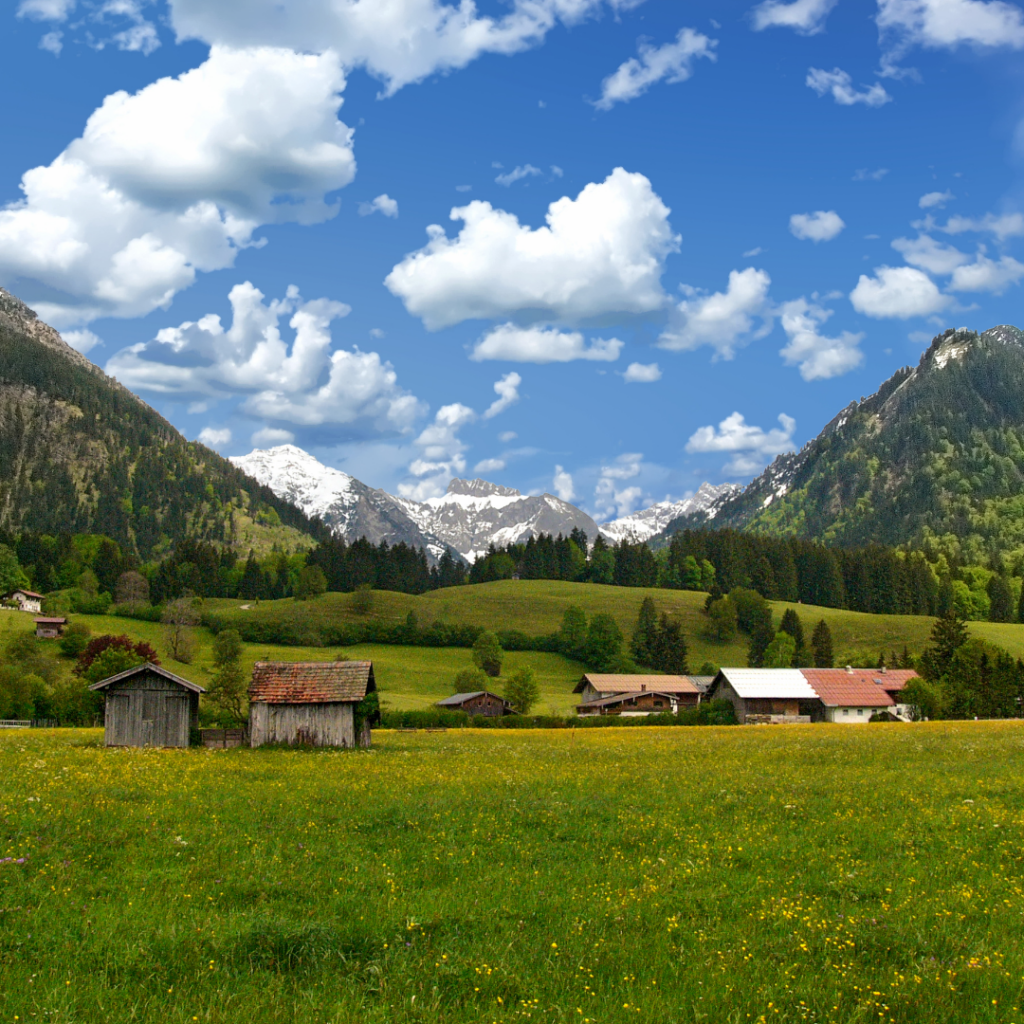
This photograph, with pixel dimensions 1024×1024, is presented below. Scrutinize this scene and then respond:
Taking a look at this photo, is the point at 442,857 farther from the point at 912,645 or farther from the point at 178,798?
the point at 912,645

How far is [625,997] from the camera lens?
991 cm

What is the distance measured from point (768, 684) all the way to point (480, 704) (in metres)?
37.0

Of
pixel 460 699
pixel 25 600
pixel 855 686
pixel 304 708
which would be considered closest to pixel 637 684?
pixel 460 699

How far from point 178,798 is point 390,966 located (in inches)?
516

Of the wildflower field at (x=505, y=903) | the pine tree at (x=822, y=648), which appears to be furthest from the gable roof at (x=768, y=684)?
the wildflower field at (x=505, y=903)

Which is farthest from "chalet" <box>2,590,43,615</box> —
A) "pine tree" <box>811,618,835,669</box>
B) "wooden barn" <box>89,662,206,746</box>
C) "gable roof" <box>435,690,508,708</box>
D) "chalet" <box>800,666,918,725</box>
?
"pine tree" <box>811,618,835,669</box>

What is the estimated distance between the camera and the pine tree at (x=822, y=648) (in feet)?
540

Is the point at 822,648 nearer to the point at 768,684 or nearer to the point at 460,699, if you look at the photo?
the point at 768,684

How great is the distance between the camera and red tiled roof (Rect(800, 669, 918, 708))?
4392 inches

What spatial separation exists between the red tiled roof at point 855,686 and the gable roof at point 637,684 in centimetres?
2266

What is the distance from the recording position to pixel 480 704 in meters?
118

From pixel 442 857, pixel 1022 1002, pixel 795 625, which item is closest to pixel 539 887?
pixel 442 857

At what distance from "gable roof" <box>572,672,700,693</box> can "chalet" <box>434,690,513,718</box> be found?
757 inches

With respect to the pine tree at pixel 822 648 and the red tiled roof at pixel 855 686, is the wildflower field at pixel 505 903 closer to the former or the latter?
the red tiled roof at pixel 855 686
